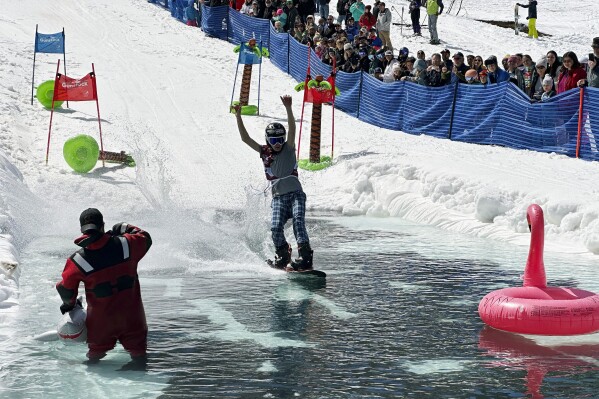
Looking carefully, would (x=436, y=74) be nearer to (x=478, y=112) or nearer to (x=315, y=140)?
(x=478, y=112)

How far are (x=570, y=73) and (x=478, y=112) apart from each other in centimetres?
281

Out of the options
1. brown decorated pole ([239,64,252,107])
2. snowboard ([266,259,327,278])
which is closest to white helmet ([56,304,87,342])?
snowboard ([266,259,327,278])

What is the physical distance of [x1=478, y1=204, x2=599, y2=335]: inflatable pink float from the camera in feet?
28.8

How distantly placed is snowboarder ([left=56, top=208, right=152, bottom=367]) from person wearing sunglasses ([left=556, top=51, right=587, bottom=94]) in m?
12.3

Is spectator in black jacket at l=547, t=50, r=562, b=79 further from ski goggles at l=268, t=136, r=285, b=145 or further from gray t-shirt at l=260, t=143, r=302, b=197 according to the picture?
ski goggles at l=268, t=136, r=285, b=145

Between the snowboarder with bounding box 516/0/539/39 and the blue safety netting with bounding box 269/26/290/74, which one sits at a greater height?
the snowboarder with bounding box 516/0/539/39

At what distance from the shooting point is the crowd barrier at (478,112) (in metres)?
18.3

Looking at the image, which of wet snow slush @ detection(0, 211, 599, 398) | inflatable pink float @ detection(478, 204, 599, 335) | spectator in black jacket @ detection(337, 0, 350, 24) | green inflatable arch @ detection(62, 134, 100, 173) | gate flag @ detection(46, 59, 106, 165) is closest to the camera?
wet snow slush @ detection(0, 211, 599, 398)

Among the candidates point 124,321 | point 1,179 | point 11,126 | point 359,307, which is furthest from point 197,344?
point 11,126

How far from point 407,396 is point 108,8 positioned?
3397cm

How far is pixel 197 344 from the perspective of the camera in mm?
9008

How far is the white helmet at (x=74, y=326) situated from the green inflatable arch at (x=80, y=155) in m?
12.8

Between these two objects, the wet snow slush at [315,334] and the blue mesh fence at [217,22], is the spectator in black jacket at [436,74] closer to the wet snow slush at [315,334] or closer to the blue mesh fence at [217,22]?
the wet snow slush at [315,334]

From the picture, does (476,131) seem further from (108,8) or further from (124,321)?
(108,8)
